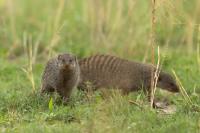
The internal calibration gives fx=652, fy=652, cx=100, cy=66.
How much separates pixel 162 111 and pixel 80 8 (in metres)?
6.28

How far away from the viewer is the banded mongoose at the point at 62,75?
609 centimetres

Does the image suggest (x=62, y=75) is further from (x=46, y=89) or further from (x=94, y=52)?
(x=94, y=52)

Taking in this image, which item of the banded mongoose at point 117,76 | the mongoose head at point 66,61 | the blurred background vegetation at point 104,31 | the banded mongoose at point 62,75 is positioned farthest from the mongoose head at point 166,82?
the mongoose head at point 66,61

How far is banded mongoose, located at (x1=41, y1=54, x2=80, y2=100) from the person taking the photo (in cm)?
609

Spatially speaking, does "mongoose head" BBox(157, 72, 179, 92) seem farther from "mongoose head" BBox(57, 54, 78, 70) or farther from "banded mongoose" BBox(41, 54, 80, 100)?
"mongoose head" BBox(57, 54, 78, 70)

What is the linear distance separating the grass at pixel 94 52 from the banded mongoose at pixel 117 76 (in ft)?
0.50

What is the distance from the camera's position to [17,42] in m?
9.13

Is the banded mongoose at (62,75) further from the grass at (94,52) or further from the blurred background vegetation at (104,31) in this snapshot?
the blurred background vegetation at (104,31)

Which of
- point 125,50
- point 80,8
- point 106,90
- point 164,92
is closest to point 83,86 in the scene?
point 106,90

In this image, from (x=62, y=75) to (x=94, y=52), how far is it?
2.55m

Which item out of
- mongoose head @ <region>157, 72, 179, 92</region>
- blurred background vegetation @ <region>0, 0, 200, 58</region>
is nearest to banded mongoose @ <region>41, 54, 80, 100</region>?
mongoose head @ <region>157, 72, 179, 92</region>

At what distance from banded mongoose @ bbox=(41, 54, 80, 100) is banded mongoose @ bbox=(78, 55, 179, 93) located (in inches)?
25.0

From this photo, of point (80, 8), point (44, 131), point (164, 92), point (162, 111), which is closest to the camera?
point (44, 131)

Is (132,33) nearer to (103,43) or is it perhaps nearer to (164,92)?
(103,43)
